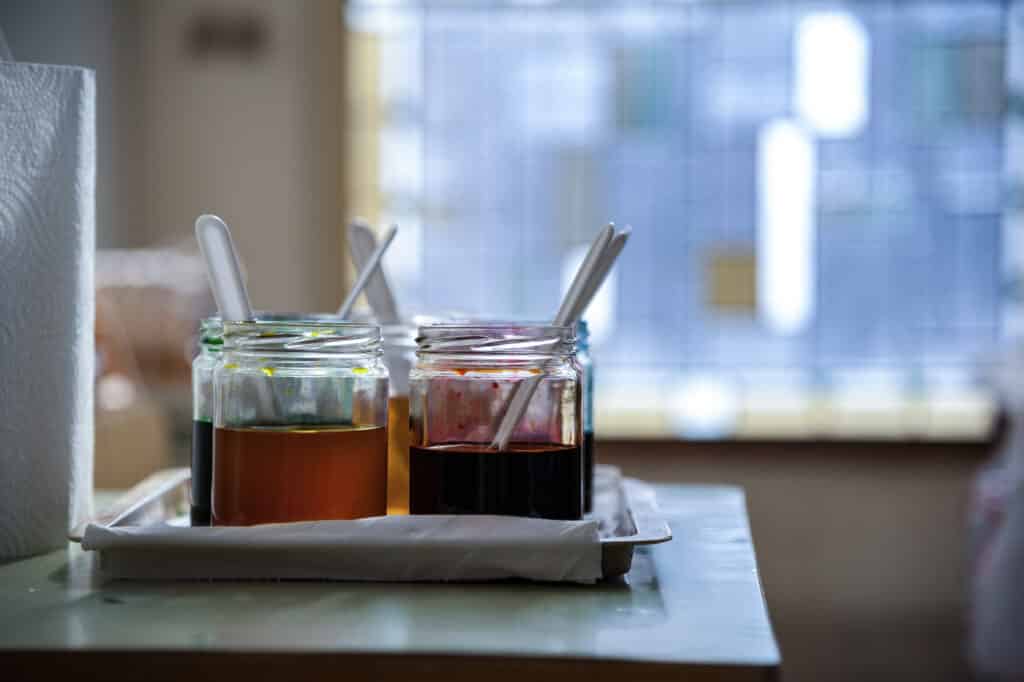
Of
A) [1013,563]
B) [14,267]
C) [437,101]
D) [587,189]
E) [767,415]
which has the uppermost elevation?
[437,101]

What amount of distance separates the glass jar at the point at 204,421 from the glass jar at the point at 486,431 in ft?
0.49

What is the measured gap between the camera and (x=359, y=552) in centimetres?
66

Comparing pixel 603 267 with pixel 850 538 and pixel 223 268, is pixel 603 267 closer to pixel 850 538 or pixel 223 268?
pixel 223 268

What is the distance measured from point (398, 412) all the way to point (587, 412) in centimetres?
14

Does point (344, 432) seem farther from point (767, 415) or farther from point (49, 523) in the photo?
point (767, 415)

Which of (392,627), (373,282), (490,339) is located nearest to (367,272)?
(373,282)

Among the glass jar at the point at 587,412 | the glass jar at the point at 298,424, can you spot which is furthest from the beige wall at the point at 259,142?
the glass jar at the point at 298,424

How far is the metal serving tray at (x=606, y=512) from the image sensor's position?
0.68 metres

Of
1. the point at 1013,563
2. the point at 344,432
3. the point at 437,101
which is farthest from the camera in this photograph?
the point at 437,101

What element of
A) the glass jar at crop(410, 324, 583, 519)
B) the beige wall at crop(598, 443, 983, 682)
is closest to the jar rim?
the glass jar at crop(410, 324, 583, 519)

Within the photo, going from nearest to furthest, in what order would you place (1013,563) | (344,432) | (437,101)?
(344,432) → (1013,563) → (437,101)

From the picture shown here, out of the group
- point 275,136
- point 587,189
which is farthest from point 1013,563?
point 275,136

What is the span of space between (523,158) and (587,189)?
0.18m

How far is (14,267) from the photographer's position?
2.44 ft
